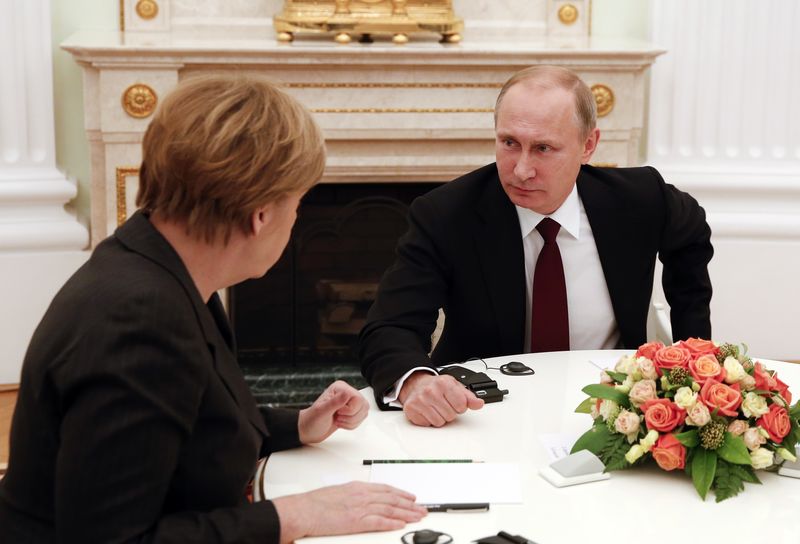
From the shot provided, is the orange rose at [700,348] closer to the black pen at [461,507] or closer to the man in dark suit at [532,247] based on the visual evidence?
the black pen at [461,507]

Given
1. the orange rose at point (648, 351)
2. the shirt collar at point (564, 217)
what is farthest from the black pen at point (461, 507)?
the shirt collar at point (564, 217)

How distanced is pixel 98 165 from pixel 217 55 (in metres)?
0.69

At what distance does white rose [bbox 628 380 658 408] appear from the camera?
5.69 feet

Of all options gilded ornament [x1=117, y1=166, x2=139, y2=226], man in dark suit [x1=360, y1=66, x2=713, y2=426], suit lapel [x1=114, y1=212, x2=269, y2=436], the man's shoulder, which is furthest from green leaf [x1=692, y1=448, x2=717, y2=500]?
gilded ornament [x1=117, y1=166, x2=139, y2=226]

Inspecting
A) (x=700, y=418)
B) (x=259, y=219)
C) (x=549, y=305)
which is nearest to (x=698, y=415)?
(x=700, y=418)

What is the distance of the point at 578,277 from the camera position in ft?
8.97

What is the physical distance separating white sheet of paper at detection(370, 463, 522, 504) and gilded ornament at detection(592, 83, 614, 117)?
2902 mm

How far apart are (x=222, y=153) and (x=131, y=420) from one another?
1.29 feet

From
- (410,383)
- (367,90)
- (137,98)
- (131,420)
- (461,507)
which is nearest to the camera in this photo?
(131,420)

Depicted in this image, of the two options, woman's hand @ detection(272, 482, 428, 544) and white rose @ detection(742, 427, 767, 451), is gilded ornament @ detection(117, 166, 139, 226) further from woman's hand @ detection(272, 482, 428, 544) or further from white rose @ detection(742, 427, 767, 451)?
white rose @ detection(742, 427, 767, 451)

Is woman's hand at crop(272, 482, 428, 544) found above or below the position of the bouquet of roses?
below

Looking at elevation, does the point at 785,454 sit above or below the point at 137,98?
below

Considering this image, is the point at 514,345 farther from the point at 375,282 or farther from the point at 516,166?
the point at 375,282

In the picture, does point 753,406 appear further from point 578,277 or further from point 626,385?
point 578,277
